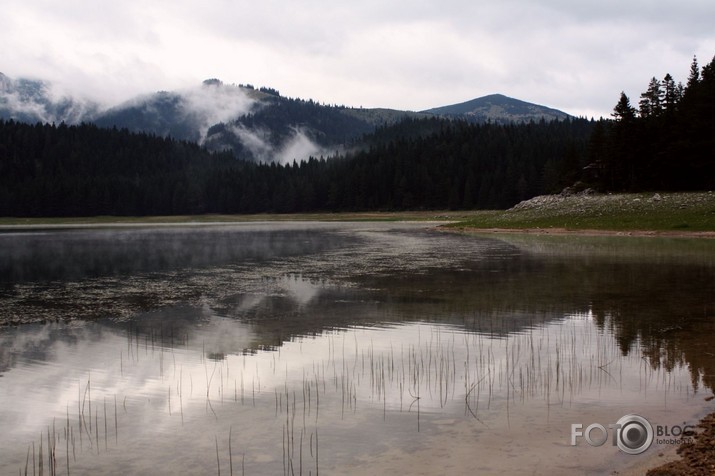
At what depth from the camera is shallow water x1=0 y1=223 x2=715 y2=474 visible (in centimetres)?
919

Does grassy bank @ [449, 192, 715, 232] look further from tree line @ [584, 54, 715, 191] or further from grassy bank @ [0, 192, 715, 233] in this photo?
tree line @ [584, 54, 715, 191]

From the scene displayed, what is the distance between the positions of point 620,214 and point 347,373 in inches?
2551

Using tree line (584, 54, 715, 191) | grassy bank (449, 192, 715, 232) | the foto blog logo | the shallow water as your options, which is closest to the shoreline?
grassy bank (449, 192, 715, 232)

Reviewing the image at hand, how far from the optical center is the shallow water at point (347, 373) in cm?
919

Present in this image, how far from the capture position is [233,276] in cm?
3362

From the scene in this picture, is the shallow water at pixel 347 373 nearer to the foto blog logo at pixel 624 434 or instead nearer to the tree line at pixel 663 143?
the foto blog logo at pixel 624 434

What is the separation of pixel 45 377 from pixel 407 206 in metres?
168

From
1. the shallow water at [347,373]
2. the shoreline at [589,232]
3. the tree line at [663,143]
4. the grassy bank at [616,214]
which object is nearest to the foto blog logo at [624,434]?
the shallow water at [347,373]

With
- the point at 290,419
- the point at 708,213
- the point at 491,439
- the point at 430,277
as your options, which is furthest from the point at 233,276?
the point at 708,213

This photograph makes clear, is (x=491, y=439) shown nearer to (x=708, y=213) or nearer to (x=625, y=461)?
(x=625, y=461)

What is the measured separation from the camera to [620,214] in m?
70.0

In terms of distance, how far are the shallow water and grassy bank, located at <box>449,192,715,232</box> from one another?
36.5 meters

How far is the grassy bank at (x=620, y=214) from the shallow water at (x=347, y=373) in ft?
120

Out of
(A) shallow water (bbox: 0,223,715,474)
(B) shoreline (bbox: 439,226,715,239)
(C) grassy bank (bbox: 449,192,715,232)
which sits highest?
(C) grassy bank (bbox: 449,192,715,232)
